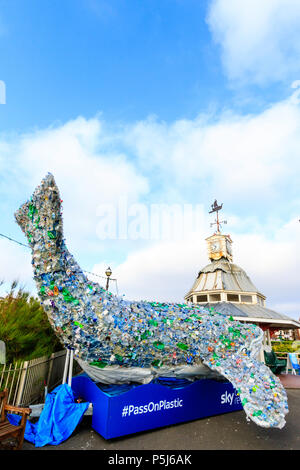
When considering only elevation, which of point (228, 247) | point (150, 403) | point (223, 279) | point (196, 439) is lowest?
point (196, 439)

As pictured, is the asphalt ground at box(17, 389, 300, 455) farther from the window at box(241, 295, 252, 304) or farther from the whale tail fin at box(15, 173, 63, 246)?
the window at box(241, 295, 252, 304)

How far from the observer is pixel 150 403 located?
4.65 m

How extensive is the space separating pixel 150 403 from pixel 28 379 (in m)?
2.65

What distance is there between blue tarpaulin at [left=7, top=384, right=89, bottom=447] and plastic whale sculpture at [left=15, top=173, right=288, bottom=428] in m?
0.59

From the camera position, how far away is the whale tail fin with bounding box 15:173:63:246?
4359 mm

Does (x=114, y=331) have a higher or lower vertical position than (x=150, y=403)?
higher

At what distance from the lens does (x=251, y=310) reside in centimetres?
1251

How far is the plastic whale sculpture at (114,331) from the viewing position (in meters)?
4.28

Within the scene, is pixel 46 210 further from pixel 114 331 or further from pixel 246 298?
pixel 246 298

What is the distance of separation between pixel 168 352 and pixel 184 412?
1336 millimetres

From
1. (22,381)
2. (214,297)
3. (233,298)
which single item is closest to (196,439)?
(22,381)

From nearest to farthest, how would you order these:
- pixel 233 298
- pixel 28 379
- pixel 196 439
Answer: pixel 196 439
pixel 28 379
pixel 233 298

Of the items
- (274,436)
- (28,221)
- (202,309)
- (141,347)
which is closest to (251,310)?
(202,309)
